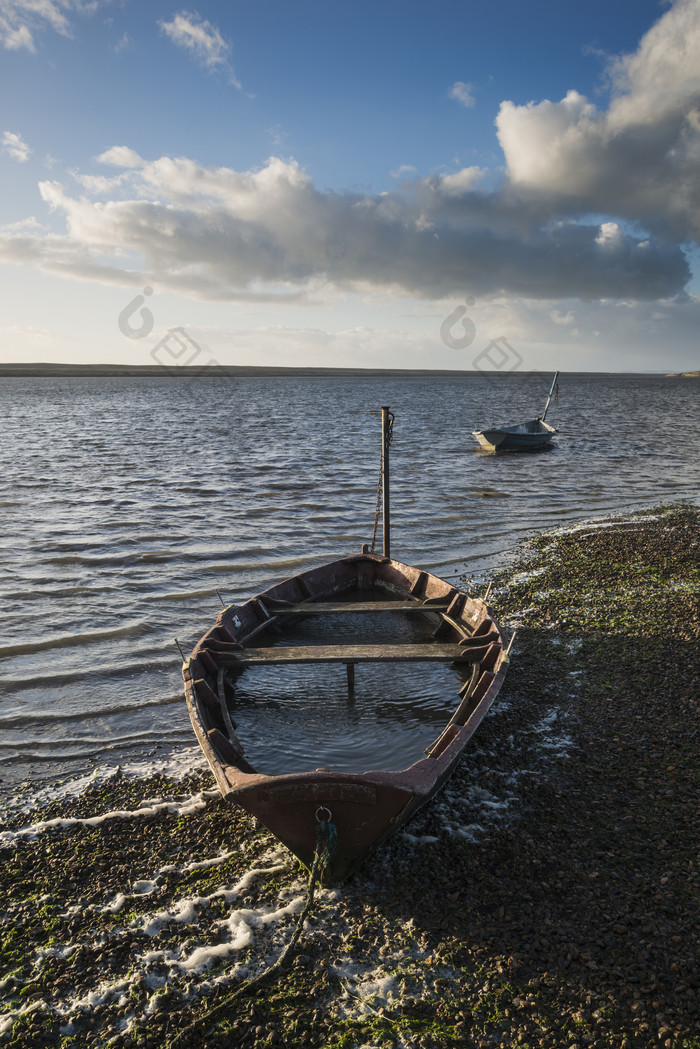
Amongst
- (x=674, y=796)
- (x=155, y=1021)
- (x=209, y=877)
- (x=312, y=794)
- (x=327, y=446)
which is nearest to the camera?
(x=155, y=1021)

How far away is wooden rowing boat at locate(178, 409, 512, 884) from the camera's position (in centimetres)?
541

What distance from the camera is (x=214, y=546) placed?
17250mm

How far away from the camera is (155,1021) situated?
4.71 m

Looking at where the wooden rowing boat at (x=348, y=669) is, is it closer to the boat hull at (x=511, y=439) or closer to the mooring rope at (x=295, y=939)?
the mooring rope at (x=295, y=939)

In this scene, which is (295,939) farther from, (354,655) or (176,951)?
(354,655)

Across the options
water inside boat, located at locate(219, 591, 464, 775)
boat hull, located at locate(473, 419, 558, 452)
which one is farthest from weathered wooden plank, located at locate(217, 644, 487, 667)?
boat hull, located at locate(473, 419, 558, 452)

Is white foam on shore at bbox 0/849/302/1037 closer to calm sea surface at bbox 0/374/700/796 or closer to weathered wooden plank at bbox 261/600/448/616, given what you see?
calm sea surface at bbox 0/374/700/796

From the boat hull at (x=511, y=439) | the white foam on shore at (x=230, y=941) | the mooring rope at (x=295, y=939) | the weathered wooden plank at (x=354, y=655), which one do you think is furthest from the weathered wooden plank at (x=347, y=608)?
the boat hull at (x=511, y=439)

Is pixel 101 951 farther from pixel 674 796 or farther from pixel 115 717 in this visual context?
pixel 674 796

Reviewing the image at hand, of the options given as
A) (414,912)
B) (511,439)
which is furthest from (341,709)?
(511,439)

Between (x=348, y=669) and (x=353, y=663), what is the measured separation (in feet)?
1.38

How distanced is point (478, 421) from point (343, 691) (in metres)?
52.7

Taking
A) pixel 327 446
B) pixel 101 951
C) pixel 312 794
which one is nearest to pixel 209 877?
pixel 101 951

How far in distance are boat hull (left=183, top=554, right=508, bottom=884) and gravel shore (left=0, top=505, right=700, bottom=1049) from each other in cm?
61
